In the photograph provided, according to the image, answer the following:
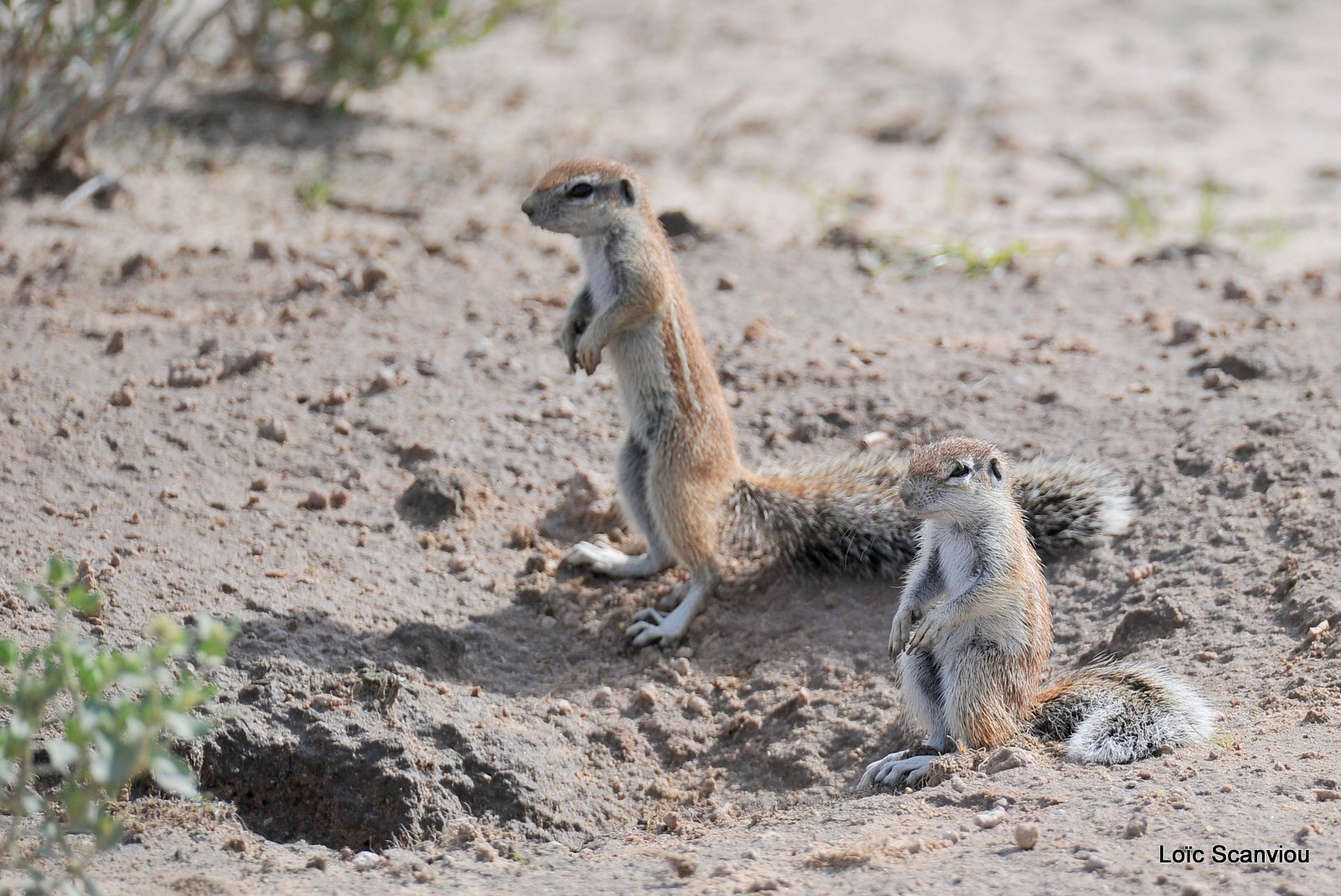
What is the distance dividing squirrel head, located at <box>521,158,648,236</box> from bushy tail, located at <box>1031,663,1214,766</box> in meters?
2.28

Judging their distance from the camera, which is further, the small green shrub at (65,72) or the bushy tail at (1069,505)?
the small green shrub at (65,72)

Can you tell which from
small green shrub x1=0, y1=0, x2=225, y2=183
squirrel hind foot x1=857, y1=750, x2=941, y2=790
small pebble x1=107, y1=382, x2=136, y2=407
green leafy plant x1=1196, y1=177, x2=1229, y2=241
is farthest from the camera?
green leafy plant x1=1196, y1=177, x2=1229, y2=241

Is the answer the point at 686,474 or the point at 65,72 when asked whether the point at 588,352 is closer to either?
the point at 686,474

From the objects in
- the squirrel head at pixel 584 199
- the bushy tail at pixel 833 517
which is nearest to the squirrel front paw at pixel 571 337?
the squirrel head at pixel 584 199

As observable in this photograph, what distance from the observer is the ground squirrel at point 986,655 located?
13.4ft

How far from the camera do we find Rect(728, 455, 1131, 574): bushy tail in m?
5.00

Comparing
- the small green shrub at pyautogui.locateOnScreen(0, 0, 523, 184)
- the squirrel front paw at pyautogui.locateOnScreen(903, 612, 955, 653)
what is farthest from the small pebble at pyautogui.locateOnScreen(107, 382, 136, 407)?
the squirrel front paw at pyautogui.locateOnScreen(903, 612, 955, 653)

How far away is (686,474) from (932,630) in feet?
4.14

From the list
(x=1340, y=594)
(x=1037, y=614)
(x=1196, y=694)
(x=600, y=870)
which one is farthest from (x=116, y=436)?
(x=1340, y=594)

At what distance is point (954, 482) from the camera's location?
4.11m

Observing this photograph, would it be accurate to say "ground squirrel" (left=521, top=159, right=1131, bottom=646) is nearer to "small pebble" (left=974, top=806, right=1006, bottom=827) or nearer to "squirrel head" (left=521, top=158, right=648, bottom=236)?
"squirrel head" (left=521, top=158, right=648, bottom=236)

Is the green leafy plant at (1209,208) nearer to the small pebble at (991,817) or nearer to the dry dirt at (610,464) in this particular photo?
the dry dirt at (610,464)

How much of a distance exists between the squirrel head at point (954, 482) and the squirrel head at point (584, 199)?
1618mm

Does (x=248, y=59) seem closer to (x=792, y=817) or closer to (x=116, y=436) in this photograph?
(x=116, y=436)
